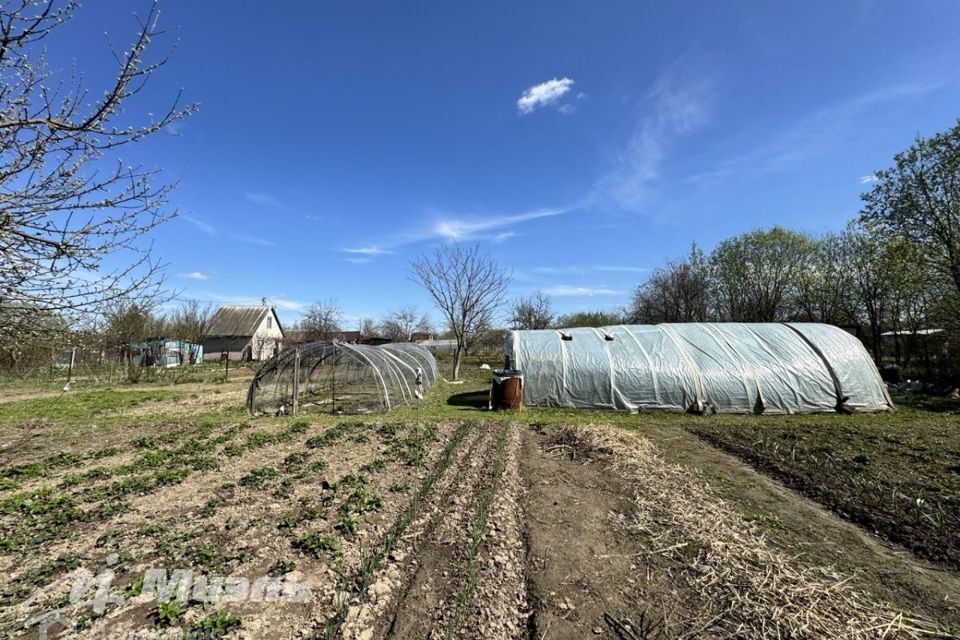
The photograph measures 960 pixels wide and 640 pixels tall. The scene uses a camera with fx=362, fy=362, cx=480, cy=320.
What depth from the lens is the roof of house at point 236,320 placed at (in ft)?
122

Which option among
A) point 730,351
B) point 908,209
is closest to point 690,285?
point 908,209

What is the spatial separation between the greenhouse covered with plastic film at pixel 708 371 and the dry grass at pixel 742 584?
739 cm

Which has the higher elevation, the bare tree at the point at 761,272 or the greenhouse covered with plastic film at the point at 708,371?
the bare tree at the point at 761,272

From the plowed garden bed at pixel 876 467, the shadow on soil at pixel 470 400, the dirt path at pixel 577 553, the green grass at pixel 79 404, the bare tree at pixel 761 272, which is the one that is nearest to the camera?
the dirt path at pixel 577 553

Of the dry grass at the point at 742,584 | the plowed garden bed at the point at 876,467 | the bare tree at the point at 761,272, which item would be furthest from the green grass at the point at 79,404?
the bare tree at the point at 761,272

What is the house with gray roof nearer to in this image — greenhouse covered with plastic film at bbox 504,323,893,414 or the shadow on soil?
the shadow on soil

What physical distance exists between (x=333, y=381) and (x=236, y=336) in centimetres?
3010

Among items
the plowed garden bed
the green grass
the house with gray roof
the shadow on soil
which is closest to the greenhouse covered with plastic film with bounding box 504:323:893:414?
the plowed garden bed

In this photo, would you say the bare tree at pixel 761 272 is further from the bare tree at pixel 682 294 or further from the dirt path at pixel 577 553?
the dirt path at pixel 577 553

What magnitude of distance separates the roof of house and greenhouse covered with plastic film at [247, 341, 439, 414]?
26.2 m

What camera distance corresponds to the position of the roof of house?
122 ft

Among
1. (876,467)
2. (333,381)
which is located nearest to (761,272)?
(876,467)

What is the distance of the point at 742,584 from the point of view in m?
3.24

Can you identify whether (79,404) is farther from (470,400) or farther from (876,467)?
(876,467)
